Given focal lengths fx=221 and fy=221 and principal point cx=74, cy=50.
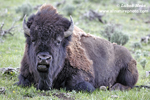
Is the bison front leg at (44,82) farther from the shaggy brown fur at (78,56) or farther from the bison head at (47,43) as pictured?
the shaggy brown fur at (78,56)

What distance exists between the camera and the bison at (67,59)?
545cm

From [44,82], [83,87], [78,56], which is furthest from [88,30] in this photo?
[44,82]

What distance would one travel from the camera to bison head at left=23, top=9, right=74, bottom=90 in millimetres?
5263

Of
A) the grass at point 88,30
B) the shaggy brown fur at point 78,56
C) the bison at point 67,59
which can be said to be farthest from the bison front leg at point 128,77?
the shaggy brown fur at point 78,56

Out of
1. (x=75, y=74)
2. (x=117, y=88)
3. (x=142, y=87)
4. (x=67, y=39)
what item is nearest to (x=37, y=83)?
(x=75, y=74)

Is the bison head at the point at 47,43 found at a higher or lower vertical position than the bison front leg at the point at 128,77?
higher

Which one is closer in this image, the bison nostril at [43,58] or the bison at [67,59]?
the bison nostril at [43,58]

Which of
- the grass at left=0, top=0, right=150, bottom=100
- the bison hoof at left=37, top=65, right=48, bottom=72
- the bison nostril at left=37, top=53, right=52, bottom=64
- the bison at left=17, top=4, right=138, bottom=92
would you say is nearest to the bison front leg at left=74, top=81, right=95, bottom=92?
the bison at left=17, top=4, right=138, bottom=92

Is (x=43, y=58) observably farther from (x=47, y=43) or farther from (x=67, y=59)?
(x=67, y=59)

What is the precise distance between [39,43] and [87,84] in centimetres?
191

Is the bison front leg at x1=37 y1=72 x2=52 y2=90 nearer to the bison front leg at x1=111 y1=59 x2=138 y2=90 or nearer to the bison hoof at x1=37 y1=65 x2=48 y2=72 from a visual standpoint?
the bison hoof at x1=37 y1=65 x2=48 y2=72

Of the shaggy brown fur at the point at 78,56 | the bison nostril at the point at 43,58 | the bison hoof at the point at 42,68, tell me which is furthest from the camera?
the shaggy brown fur at the point at 78,56

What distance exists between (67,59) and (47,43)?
1116mm

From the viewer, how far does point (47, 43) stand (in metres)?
5.34
